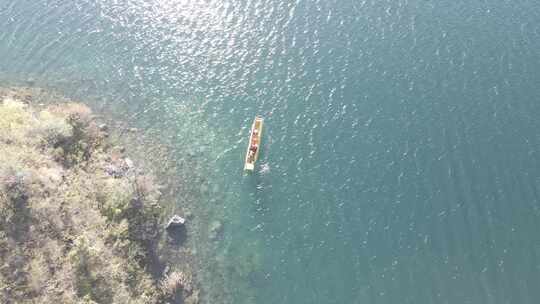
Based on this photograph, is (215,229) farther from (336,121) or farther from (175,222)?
(336,121)

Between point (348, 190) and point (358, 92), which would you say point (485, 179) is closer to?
A: point (348, 190)

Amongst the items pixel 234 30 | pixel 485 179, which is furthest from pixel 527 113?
pixel 234 30

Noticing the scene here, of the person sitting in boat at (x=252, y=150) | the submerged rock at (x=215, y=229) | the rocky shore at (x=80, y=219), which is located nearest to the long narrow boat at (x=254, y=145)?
the person sitting in boat at (x=252, y=150)

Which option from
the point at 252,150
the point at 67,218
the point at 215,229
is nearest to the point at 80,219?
the point at 67,218

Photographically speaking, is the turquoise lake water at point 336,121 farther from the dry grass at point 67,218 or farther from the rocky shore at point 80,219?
the dry grass at point 67,218

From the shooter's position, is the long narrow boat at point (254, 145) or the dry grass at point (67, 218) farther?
the long narrow boat at point (254, 145)

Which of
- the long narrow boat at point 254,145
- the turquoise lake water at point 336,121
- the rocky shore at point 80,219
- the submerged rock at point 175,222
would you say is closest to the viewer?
the rocky shore at point 80,219
